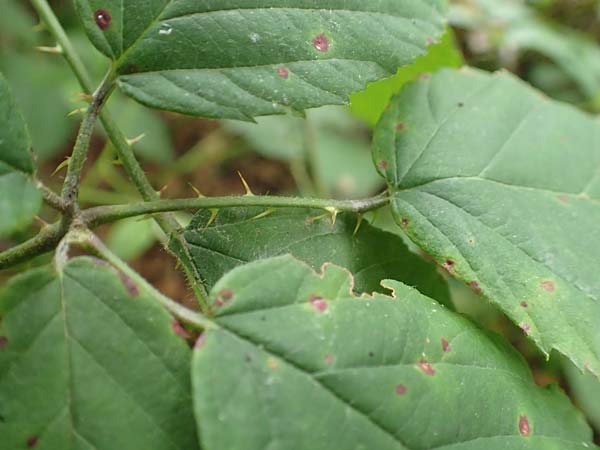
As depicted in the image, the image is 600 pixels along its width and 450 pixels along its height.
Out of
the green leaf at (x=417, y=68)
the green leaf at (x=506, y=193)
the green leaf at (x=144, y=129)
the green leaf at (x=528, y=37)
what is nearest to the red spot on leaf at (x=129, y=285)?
the green leaf at (x=506, y=193)

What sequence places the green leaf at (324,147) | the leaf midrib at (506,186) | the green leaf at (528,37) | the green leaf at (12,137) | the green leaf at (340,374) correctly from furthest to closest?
the green leaf at (324,147) < the green leaf at (528,37) < the leaf midrib at (506,186) < the green leaf at (12,137) < the green leaf at (340,374)

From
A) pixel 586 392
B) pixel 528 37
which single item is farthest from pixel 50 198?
pixel 528 37

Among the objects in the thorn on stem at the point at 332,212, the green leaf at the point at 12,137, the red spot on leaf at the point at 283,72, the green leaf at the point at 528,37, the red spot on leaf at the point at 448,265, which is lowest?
the green leaf at the point at 528,37

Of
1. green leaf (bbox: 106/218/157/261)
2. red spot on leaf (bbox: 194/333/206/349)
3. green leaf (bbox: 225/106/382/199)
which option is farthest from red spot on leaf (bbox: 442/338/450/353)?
green leaf (bbox: 225/106/382/199)

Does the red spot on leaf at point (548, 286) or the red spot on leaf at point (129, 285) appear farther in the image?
the red spot on leaf at point (548, 286)

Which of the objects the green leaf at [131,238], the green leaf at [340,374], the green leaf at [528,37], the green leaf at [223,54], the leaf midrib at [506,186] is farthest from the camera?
the green leaf at [528,37]

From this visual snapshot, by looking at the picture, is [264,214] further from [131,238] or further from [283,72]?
[131,238]

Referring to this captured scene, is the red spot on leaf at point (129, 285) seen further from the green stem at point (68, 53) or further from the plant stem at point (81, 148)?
the green stem at point (68, 53)

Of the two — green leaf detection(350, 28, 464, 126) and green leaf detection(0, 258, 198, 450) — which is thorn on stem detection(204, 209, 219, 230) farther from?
green leaf detection(350, 28, 464, 126)
